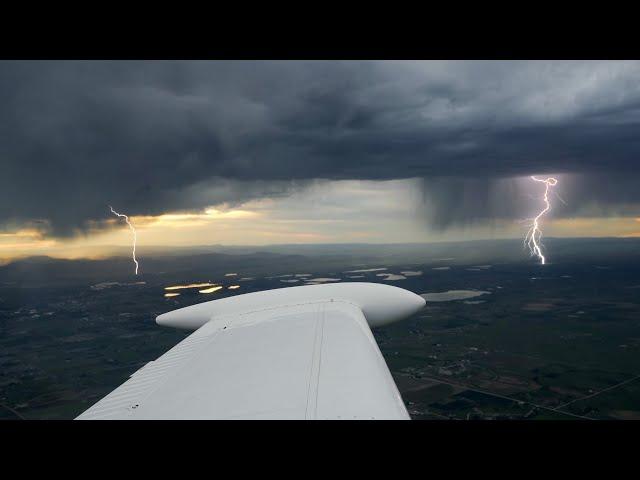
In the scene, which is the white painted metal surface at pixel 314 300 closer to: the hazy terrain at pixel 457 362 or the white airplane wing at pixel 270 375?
the white airplane wing at pixel 270 375

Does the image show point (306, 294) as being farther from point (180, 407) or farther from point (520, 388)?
point (520, 388)

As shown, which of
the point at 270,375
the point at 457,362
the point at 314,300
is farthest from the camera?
the point at 457,362

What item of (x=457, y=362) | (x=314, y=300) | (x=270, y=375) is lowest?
(x=457, y=362)

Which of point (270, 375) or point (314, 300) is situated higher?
point (314, 300)

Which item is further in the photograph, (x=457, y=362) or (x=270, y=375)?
(x=457, y=362)

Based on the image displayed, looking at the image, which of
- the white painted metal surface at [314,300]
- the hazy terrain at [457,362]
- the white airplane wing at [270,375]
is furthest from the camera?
the hazy terrain at [457,362]

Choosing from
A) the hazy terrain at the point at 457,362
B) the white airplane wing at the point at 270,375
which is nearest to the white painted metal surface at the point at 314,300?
the white airplane wing at the point at 270,375

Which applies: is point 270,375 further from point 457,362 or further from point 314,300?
point 457,362

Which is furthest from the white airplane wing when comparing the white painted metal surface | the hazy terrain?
the hazy terrain

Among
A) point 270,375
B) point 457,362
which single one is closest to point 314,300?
point 270,375
